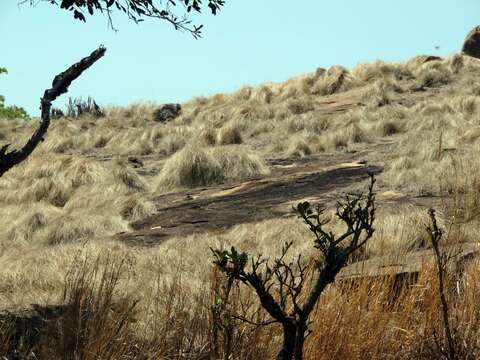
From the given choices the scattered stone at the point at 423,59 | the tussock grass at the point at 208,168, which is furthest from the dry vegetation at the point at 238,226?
the scattered stone at the point at 423,59

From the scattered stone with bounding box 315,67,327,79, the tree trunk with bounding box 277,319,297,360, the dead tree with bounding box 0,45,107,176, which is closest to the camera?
the tree trunk with bounding box 277,319,297,360

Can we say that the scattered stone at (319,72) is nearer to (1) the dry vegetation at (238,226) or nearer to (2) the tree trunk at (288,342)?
(1) the dry vegetation at (238,226)

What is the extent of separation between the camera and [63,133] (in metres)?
24.1

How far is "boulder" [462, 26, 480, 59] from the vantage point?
2901cm

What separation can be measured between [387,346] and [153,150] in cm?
1669

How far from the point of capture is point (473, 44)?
29.2 metres

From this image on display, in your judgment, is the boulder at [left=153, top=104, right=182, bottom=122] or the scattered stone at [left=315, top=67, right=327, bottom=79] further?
the scattered stone at [left=315, top=67, right=327, bottom=79]

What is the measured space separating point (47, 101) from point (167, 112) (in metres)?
22.9

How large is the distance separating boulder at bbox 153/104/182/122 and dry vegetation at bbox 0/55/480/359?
1.59 feet

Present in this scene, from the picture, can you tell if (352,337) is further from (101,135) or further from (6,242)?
(101,135)

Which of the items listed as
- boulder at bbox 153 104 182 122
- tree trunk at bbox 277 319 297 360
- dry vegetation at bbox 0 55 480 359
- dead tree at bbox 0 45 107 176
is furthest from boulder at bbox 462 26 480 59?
tree trunk at bbox 277 319 297 360

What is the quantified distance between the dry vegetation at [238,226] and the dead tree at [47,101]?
820 mm

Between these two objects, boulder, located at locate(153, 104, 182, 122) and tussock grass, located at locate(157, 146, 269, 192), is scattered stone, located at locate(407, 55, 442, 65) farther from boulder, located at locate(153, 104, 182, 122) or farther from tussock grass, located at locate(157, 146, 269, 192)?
tussock grass, located at locate(157, 146, 269, 192)

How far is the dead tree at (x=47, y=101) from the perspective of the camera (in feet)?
16.0
